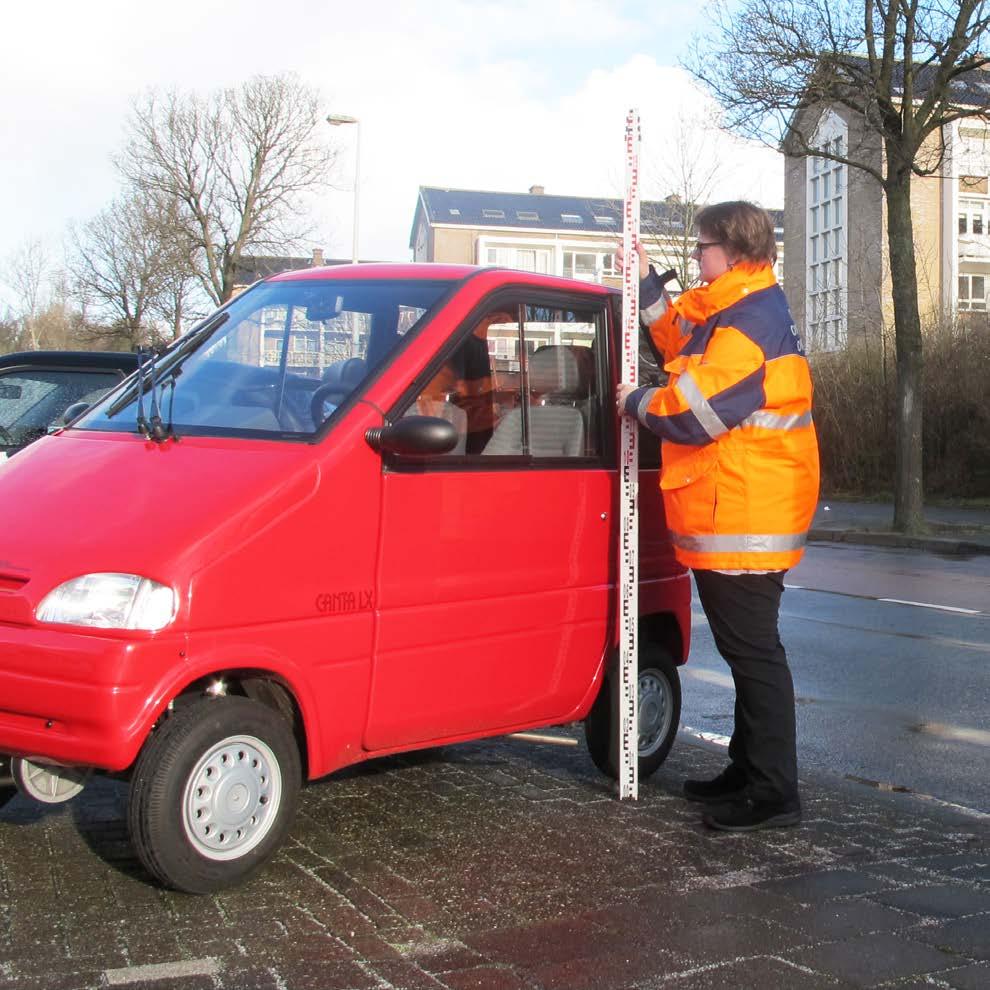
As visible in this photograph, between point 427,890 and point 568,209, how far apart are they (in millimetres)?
85811

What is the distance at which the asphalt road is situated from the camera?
20.1 ft

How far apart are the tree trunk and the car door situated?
15.4 meters

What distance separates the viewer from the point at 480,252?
3206 inches

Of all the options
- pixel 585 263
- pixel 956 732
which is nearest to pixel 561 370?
pixel 956 732

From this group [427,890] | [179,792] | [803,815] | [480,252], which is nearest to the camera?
[179,792]

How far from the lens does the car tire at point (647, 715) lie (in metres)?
5.27

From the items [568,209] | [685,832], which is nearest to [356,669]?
[685,832]

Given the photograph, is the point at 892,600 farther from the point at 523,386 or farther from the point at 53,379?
the point at 523,386

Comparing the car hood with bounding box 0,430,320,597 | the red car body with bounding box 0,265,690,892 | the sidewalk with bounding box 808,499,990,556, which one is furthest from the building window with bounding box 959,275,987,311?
the car hood with bounding box 0,430,320,597

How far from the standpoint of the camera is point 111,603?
369 cm

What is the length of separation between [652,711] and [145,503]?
2448 mm

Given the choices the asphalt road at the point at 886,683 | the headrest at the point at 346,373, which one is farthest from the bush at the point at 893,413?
the headrest at the point at 346,373

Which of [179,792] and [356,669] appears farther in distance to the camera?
[356,669]

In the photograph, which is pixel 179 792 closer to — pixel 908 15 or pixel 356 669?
pixel 356 669
